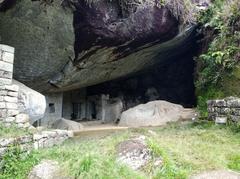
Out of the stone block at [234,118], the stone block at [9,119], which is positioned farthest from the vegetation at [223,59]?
the stone block at [9,119]

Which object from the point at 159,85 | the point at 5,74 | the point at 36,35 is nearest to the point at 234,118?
the point at 5,74

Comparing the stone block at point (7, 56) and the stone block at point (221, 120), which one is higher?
the stone block at point (7, 56)

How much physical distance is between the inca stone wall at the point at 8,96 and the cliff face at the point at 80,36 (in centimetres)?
191

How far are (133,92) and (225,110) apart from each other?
9497 mm

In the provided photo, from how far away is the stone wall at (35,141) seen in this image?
16.6 ft

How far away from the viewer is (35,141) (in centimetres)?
575

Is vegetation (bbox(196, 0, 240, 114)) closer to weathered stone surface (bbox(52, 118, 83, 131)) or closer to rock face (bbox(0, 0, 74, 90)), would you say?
weathered stone surface (bbox(52, 118, 83, 131))

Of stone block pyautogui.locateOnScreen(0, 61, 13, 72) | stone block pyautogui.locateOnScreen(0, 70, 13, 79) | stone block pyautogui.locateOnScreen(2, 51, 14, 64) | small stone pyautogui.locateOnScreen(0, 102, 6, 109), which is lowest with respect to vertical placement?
small stone pyautogui.locateOnScreen(0, 102, 6, 109)

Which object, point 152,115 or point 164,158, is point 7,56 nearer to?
point 164,158

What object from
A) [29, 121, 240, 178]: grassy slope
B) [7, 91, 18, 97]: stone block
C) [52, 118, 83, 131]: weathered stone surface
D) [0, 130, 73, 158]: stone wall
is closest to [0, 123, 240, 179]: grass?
[29, 121, 240, 178]: grassy slope

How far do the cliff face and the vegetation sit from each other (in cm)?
162

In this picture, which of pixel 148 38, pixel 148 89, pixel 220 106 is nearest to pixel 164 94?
pixel 148 89

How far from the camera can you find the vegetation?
9562mm

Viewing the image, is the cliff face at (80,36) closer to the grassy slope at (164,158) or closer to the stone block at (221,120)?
the stone block at (221,120)
